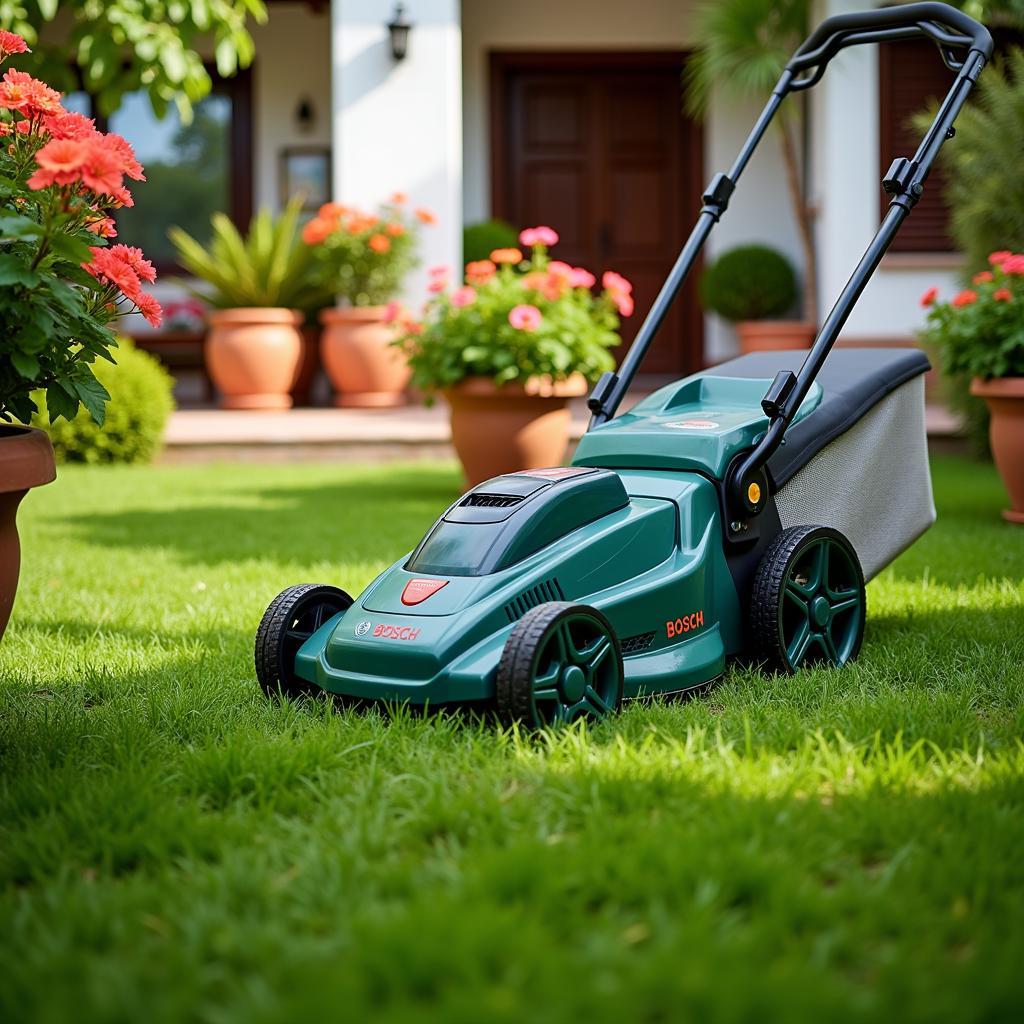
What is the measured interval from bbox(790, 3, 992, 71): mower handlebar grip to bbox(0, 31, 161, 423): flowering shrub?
2021 millimetres

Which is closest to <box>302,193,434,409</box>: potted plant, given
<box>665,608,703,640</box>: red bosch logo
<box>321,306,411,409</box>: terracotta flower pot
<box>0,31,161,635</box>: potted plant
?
<box>321,306,411,409</box>: terracotta flower pot

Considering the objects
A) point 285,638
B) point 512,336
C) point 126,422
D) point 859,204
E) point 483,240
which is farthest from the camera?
point 483,240

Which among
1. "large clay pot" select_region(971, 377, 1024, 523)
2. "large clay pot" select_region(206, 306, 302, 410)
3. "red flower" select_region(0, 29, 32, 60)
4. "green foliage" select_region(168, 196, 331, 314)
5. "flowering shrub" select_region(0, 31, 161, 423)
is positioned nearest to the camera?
"flowering shrub" select_region(0, 31, 161, 423)

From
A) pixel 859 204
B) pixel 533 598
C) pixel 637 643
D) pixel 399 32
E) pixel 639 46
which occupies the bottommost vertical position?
pixel 637 643

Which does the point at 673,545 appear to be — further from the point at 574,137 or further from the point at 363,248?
the point at 574,137

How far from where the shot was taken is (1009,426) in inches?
204

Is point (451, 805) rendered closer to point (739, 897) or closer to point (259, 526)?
point (739, 897)

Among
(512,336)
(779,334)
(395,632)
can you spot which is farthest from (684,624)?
(779,334)

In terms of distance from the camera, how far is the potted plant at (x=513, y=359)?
588 cm

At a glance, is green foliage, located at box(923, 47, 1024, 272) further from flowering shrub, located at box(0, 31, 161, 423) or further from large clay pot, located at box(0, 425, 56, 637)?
large clay pot, located at box(0, 425, 56, 637)

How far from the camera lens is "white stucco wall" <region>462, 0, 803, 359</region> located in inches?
440

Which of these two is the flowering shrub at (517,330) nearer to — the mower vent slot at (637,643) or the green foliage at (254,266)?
the mower vent slot at (637,643)

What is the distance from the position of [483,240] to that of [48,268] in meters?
7.81

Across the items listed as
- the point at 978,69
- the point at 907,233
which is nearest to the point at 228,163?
the point at 907,233
